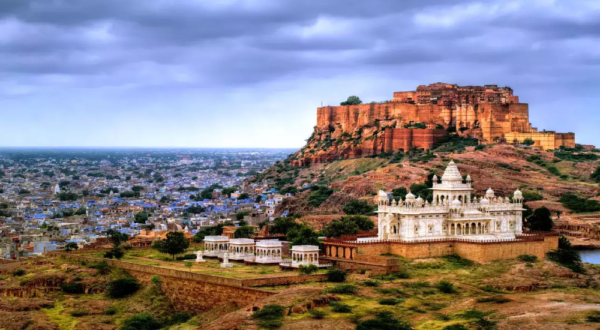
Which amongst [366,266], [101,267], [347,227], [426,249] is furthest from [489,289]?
[101,267]

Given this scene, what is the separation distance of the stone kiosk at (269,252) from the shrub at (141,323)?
7842 mm

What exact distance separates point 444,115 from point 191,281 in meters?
67.8

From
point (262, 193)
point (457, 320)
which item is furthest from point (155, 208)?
point (457, 320)

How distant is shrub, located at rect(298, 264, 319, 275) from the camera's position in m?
50.2

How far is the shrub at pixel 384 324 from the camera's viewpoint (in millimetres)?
40091

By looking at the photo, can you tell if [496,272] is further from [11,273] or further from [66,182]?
[66,182]

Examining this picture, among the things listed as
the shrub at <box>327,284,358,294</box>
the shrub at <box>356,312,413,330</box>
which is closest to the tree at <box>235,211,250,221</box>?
the shrub at <box>327,284,358,294</box>

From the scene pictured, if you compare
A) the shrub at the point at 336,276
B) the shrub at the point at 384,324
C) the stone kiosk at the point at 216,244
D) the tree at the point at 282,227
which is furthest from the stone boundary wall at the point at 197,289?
the tree at the point at 282,227

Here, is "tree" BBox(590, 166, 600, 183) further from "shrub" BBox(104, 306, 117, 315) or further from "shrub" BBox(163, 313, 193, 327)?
"shrub" BBox(104, 306, 117, 315)

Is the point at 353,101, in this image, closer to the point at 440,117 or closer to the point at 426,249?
the point at 440,117

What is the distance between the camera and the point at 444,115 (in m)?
114

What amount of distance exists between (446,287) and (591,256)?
31696 millimetres

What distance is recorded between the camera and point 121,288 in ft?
177

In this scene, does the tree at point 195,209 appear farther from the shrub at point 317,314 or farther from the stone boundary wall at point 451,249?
the shrub at point 317,314
